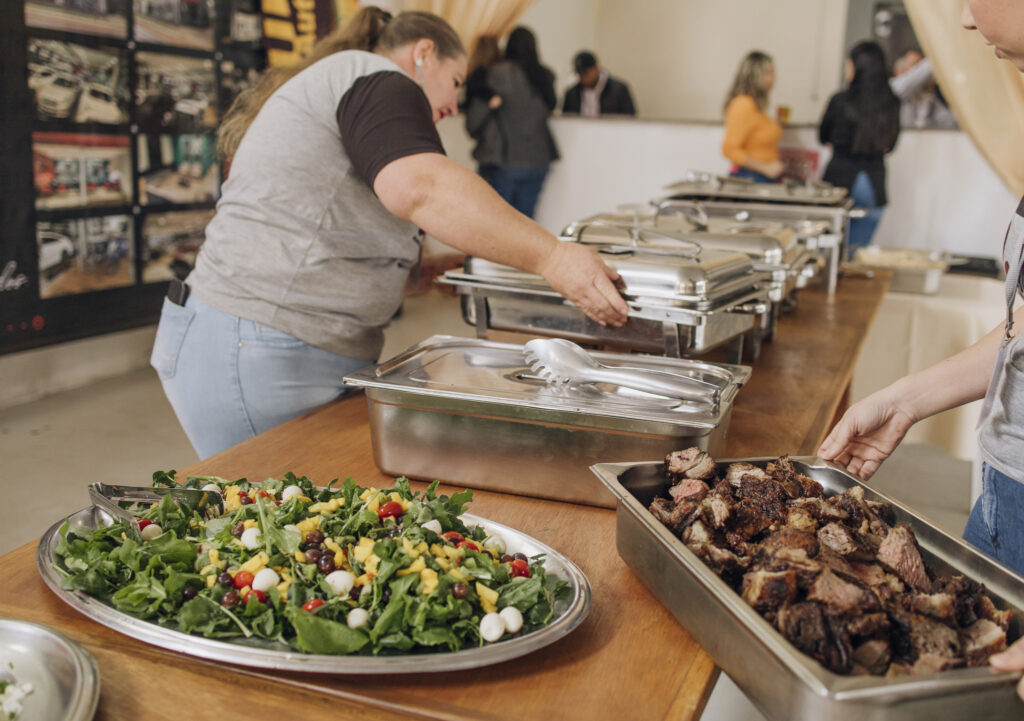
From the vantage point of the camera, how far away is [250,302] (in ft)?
4.75

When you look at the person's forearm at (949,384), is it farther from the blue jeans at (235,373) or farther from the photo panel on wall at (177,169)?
the photo panel on wall at (177,169)

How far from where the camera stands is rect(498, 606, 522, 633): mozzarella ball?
723 mm

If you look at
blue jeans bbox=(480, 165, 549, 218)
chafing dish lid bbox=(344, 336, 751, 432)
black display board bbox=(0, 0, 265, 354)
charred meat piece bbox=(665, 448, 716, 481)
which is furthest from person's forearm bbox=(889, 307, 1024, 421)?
blue jeans bbox=(480, 165, 549, 218)

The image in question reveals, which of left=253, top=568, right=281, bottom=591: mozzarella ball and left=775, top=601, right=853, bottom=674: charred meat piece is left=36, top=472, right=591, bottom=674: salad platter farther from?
left=775, top=601, right=853, bottom=674: charred meat piece

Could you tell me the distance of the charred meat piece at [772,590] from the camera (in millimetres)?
677

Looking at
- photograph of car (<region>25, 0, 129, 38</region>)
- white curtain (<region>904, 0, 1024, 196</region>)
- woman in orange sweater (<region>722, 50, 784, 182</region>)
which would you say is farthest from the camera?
woman in orange sweater (<region>722, 50, 784, 182</region>)

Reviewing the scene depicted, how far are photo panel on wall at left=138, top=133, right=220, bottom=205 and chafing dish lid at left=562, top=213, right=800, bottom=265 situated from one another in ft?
7.78

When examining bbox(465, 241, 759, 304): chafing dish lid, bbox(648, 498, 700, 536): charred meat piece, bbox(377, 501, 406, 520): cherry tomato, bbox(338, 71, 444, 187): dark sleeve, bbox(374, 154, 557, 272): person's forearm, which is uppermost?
bbox(338, 71, 444, 187): dark sleeve

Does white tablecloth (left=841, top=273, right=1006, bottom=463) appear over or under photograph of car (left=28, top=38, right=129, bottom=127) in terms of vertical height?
under

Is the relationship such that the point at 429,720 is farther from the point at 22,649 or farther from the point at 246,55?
the point at 246,55

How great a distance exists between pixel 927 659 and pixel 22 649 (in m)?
0.68

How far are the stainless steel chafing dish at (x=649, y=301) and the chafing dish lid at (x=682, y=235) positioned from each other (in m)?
0.07

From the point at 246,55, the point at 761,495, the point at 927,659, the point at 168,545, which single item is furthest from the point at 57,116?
the point at 927,659

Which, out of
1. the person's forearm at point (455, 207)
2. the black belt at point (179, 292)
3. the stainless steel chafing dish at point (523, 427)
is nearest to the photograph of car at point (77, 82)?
the black belt at point (179, 292)
